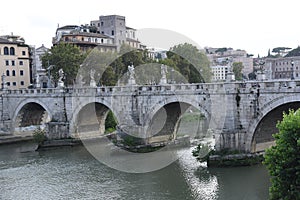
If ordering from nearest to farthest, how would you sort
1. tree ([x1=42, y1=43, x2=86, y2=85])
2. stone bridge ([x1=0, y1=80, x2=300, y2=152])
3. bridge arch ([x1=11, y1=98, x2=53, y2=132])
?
stone bridge ([x1=0, y1=80, x2=300, y2=152]) < bridge arch ([x1=11, y1=98, x2=53, y2=132]) < tree ([x1=42, y1=43, x2=86, y2=85])

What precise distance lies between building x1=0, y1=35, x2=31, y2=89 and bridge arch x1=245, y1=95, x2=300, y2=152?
3092 cm

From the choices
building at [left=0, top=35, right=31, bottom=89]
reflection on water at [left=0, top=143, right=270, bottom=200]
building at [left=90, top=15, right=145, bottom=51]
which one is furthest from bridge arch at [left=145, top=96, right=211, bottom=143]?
building at [left=90, top=15, right=145, bottom=51]

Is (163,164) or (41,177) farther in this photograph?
(163,164)

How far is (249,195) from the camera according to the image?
1720 cm

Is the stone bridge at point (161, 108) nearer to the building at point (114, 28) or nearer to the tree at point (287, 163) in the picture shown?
the tree at point (287, 163)

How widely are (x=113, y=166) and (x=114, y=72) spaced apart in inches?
806

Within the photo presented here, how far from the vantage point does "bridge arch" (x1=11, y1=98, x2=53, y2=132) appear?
36812 mm

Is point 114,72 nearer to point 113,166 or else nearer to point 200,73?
point 200,73

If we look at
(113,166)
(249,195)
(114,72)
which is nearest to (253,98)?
(249,195)

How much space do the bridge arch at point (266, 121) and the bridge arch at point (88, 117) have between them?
41.4 ft

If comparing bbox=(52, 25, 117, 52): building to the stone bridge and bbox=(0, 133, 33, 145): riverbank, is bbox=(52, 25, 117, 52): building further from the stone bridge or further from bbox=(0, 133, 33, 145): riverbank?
bbox=(0, 133, 33, 145): riverbank

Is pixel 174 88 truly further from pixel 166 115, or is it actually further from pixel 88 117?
pixel 88 117

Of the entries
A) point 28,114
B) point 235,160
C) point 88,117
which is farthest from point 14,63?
point 235,160

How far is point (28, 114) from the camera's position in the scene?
38844 millimetres
